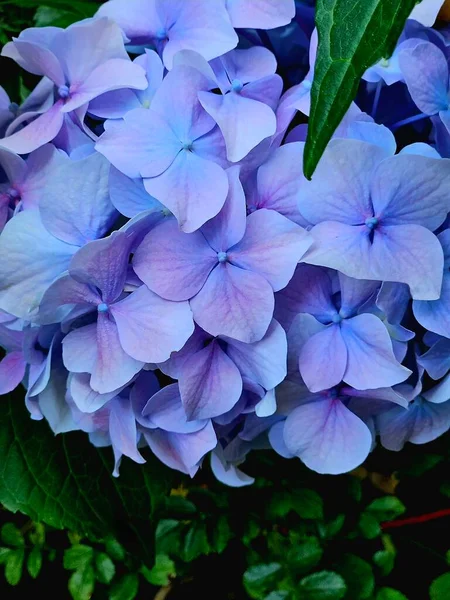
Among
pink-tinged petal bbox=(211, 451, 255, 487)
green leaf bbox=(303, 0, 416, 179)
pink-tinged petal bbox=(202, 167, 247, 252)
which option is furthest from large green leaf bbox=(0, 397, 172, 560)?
green leaf bbox=(303, 0, 416, 179)

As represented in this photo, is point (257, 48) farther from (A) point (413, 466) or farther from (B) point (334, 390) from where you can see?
(A) point (413, 466)

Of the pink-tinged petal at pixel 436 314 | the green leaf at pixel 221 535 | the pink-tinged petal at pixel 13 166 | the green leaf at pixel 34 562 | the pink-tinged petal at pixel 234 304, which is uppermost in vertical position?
the pink-tinged petal at pixel 13 166

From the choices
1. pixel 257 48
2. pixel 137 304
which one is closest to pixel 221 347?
pixel 137 304

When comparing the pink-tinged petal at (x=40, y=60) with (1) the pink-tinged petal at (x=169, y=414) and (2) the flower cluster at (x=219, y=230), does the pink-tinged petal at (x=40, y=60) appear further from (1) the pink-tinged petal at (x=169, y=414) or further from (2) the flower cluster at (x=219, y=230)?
(1) the pink-tinged petal at (x=169, y=414)

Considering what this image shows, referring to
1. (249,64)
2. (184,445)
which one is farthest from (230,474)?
(249,64)

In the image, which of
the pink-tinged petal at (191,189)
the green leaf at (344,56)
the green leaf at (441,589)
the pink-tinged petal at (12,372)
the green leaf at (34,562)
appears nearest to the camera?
the green leaf at (344,56)

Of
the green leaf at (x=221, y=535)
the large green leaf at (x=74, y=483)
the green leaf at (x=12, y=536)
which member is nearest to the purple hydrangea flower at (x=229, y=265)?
the large green leaf at (x=74, y=483)
